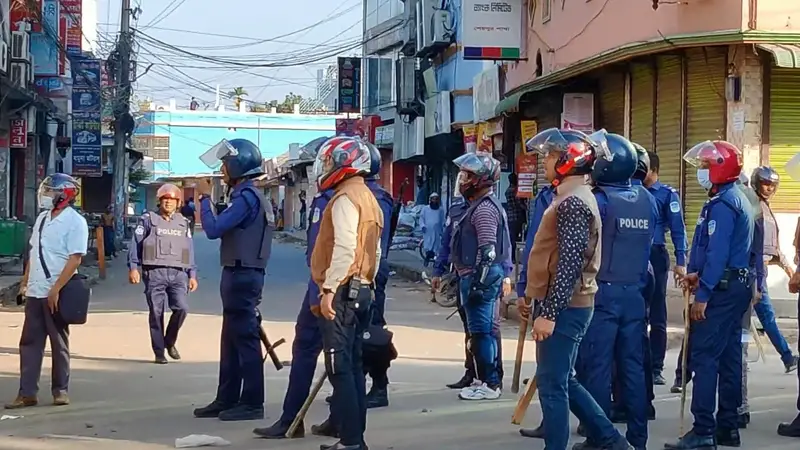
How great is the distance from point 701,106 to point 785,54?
199cm

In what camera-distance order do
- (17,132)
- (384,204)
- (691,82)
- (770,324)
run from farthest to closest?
1. (17,132)
2. (691,82)
3. (770,324)
4. (384,204)

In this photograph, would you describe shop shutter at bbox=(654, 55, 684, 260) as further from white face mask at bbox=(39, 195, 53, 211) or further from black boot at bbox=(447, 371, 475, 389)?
white face mask at bbox=(39, 195, 53, 211)

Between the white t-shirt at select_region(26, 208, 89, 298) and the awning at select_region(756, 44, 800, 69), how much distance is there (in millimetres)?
8366

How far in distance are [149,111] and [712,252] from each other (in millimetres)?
66737

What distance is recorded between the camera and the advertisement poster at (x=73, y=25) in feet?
107

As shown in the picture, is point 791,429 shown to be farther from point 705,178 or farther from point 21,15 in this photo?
point 21,15

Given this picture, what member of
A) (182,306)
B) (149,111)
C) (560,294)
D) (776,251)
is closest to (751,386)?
(776,251)

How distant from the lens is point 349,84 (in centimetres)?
4178

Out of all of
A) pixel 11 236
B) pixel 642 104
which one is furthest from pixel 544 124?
pixel 11 236

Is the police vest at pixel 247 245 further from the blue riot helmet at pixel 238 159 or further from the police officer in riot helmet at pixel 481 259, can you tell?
the police officer in riot helmet at pixel 481 259

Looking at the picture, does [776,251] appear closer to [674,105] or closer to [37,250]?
[674,105]

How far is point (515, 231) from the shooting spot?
74.8 ft

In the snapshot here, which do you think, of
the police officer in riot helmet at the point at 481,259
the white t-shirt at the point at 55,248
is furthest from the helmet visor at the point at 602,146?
the white t-shirt at the point at 55,248

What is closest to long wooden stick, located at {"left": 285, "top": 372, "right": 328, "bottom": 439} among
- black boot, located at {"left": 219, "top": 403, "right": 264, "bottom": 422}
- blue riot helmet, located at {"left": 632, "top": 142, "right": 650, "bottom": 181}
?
black boot, located at {"left": 219, "top": 403, "right": 264, "bottom": 422}
